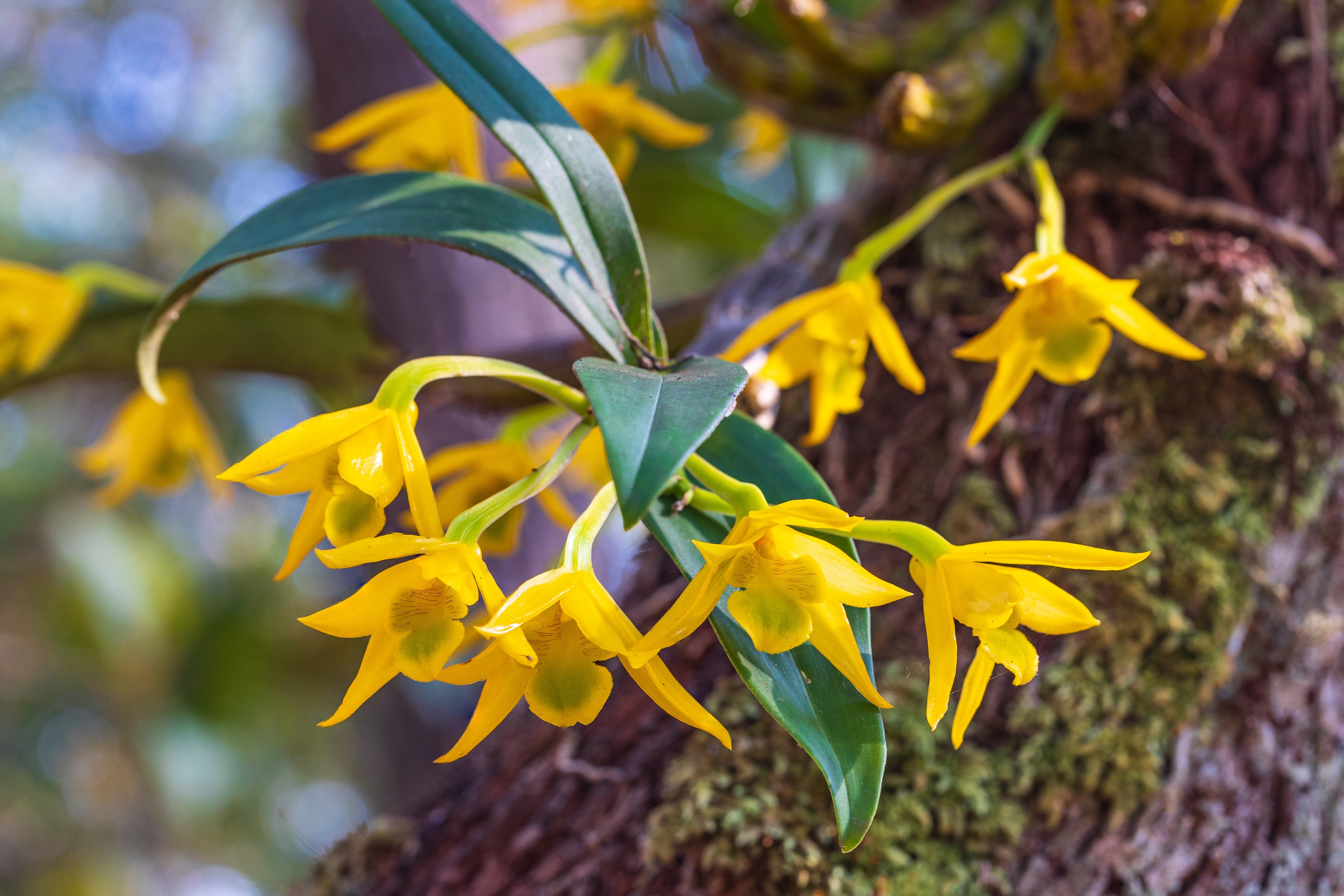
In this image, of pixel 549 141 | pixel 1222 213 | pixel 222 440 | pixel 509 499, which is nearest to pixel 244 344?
pixel 549 141

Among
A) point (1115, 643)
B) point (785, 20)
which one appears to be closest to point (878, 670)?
point (1115, 643)

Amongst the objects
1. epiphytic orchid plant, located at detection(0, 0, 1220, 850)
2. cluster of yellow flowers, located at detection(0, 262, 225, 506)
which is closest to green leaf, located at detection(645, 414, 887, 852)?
epiphytic orchid plant, located at detection(0, 0, 1220, 850)

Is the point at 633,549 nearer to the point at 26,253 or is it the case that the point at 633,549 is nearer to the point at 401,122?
the point at 401,122

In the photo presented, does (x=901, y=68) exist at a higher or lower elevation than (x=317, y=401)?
higher

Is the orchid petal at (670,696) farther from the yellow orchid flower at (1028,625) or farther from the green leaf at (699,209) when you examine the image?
the green leaf at (699,209)

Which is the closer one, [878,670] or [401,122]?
[878,670]
